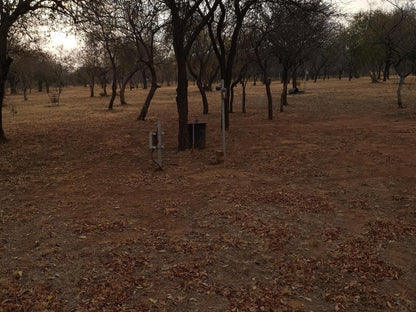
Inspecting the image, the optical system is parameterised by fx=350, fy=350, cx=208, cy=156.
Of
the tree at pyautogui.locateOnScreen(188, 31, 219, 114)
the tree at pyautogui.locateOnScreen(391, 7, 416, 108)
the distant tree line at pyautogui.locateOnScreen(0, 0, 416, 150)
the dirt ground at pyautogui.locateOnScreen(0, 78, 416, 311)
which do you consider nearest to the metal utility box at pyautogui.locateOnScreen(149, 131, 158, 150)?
the dirt ground at pyautogui.locateOnScreen(0, 78, 416, 311)

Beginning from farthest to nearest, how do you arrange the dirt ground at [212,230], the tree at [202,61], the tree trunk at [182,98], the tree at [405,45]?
the tree at [202,61] < the tree at [405,45] < the tree trunk at [182,98] < the dirt ground at [212,230]

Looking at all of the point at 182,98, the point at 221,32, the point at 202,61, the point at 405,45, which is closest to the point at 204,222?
the point at 182,98

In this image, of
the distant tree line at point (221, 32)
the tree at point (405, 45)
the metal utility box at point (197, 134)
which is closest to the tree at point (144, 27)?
the distant tree line at point (221, 32)

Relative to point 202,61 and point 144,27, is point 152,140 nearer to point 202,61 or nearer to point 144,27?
point 144,27

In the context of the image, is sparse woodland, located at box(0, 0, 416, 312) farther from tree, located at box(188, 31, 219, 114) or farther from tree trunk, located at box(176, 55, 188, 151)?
tree, located at box(188, 31, 219, 114)

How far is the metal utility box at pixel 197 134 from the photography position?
10.1 metres

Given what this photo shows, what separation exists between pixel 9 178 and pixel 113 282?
529 centimetres

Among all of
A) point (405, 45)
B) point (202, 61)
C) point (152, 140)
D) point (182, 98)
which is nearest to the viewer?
point (152, 140)

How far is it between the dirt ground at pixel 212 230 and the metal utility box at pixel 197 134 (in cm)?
55

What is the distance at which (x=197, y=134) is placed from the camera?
10.1 meters

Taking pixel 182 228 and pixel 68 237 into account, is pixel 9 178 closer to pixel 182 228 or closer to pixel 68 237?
pixel 68 237

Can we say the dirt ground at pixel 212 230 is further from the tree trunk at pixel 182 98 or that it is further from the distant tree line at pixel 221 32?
the distant tree line at pixel 221 32

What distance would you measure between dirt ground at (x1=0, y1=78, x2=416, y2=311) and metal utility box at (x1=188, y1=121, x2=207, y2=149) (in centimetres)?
55

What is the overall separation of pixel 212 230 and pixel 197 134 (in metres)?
5.61
